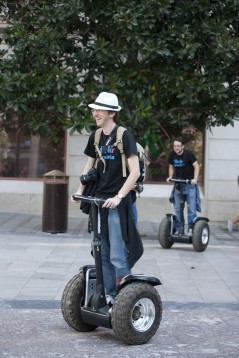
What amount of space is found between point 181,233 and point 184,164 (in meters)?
1.07

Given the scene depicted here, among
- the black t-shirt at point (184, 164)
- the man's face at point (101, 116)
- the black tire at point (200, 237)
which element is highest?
the man's face at point (101, 116)

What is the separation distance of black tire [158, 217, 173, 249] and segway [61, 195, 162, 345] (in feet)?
19.0

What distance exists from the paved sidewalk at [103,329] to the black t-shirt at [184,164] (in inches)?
46.1

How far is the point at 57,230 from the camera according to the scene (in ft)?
47.2

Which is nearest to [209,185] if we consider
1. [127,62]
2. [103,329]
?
[127,62]

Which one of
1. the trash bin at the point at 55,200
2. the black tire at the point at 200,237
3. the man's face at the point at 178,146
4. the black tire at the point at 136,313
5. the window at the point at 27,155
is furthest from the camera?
the window at the point at 27,155

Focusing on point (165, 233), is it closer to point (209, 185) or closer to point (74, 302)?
point (209, 185)

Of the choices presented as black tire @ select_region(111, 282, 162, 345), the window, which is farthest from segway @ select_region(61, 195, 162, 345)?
the window

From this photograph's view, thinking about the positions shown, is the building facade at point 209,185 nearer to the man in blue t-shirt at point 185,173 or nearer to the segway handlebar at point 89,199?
the man in blue t-shirt at point 185,173

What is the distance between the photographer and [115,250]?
6371 millimetres

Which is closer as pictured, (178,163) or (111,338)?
(111,338)

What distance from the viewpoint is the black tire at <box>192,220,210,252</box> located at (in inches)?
476

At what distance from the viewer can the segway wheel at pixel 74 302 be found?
644 centimetres

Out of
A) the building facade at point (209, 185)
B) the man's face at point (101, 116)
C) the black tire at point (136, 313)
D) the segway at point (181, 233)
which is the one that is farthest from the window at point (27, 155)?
the black tire at point (136, 313)
